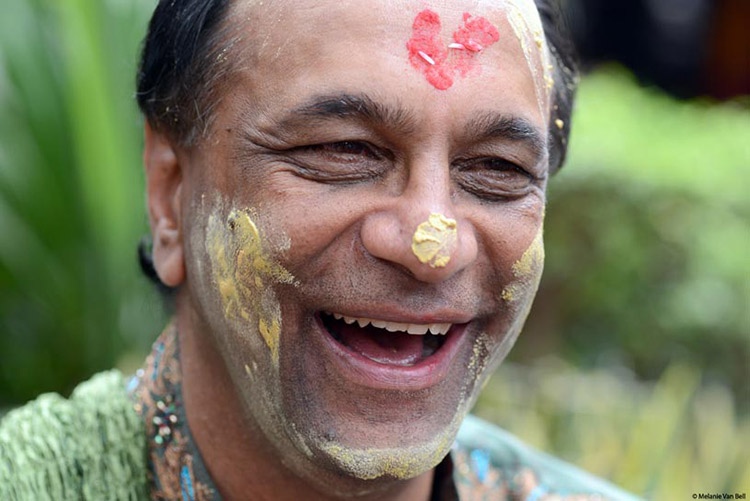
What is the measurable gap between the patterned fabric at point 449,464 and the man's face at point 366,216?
28 cm

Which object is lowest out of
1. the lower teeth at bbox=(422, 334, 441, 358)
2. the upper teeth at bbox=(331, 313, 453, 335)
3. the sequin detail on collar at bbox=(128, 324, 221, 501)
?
the sequin detail on collar at bbox=(128, 324, 221, 501)

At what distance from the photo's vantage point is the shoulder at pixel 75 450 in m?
2.31

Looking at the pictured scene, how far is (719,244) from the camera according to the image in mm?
5965

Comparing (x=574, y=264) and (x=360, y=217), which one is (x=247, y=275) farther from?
(x=574, y=264)

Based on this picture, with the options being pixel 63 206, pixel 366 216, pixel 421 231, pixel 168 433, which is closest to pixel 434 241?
pixel 421 231

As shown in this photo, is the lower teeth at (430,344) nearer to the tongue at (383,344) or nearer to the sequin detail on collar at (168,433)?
the tongue at (383,344)

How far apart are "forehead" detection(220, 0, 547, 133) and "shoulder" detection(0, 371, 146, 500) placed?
87cm

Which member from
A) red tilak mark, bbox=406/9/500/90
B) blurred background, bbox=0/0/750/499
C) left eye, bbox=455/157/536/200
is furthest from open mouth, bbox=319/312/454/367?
blurred background, bbox=0/0/750/499

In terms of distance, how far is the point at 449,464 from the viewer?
2570 mm

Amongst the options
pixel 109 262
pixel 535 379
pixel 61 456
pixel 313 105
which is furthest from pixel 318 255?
pixel 109 262

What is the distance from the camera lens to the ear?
7.85 ft

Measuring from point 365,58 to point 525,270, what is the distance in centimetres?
59

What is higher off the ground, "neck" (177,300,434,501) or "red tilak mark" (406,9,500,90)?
"red tilak mark" (406,9,500,90)

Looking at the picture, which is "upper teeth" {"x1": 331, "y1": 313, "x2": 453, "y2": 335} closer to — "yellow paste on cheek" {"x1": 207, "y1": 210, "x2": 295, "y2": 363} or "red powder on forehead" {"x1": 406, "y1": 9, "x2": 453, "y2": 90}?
"yellow paste on cheek" {"x1": 207, "y1": 210, "x2": 295, "y2": 363}
